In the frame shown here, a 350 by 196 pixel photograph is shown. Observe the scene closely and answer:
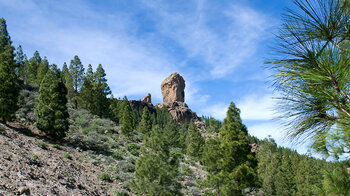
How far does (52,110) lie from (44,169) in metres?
8.92

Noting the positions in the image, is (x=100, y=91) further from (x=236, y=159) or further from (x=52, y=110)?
(x=236, y=159)

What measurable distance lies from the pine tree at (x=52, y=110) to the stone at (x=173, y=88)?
105824 millimetres

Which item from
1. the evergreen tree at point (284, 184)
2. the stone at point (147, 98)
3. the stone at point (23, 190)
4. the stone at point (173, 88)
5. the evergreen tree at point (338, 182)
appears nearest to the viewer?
the evergreen tree at point (338, 182)

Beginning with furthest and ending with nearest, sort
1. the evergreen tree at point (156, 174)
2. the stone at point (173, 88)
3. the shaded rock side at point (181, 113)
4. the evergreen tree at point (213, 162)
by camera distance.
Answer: the stone at point (173, 88) → the shaded rock side at point (181, 113) → the evergreen tree at point (213, 162) → the evergreen tree at point (156, 174)

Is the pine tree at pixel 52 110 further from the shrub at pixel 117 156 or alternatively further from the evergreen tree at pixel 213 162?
the evergreen tree at pixel 213 162

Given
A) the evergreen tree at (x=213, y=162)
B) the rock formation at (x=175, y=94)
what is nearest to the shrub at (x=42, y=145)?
the evergreen tree at (x=213, y=162)

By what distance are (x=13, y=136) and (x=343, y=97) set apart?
20.7m

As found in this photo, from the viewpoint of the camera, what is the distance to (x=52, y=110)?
2158 cm

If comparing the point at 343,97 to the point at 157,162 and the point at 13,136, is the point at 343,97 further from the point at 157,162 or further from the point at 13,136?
the point at 13,136

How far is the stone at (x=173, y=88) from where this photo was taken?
130m

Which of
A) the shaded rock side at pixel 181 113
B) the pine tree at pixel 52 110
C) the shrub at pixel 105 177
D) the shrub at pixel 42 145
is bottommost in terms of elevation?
the shrub at pixel 105 177

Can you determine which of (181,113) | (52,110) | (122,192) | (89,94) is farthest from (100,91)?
(181,113)

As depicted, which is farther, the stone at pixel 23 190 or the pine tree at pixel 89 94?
the pine tree at pixel 89 94

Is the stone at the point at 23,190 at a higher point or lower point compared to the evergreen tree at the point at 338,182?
lower
